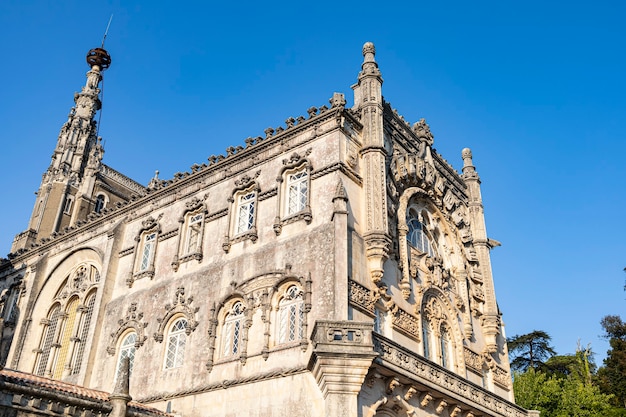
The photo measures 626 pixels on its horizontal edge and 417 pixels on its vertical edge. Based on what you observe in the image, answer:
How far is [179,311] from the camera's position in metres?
23.7

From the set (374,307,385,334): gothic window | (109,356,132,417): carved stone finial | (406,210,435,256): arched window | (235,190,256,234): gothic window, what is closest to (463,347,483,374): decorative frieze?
(406,210,435,256): arched window

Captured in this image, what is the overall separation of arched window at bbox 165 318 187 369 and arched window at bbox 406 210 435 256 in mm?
9628

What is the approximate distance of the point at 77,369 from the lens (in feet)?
87.9

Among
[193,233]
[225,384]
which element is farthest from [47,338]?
[225,384]

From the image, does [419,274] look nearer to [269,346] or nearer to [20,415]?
[269,346]

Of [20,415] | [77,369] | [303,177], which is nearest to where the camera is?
[20,415]

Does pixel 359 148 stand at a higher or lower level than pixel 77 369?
higher

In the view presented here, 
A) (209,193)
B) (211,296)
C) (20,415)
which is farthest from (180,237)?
(20,415)

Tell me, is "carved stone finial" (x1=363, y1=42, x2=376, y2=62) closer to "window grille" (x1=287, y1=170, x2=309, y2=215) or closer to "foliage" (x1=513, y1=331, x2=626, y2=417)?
"window grille" (x1=287, y1=170, x2=309, y2=215)

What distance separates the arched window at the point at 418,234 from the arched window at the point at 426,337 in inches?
120

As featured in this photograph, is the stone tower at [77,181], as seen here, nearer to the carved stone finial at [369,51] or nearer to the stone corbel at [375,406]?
the carved stone finial at [369,51]

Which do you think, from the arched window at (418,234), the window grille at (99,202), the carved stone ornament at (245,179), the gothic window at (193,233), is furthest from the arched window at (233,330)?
the window grille at (99,202)

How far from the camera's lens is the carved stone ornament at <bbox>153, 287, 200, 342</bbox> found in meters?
23.0

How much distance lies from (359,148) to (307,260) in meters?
5.09
